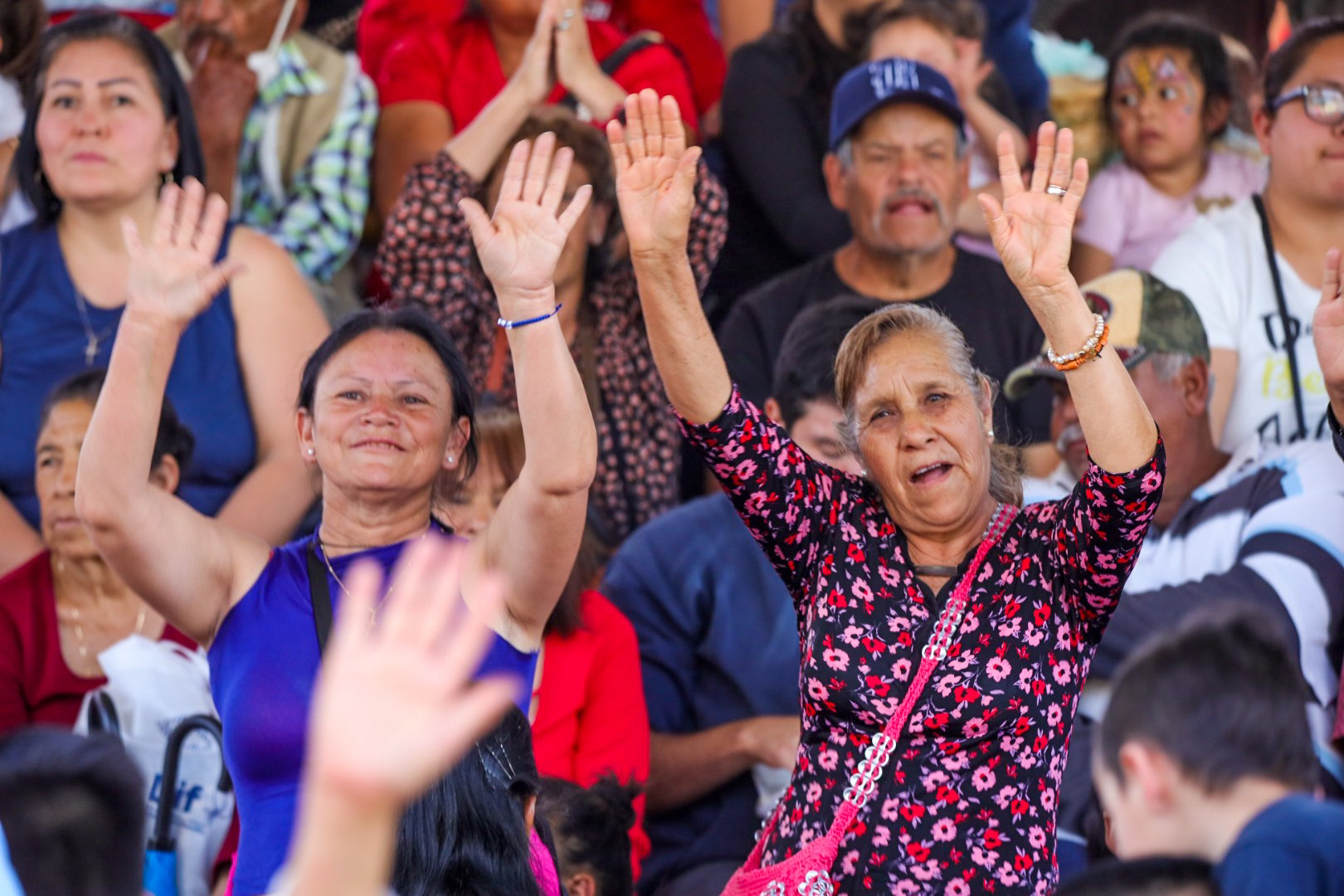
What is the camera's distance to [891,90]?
4.21 metres

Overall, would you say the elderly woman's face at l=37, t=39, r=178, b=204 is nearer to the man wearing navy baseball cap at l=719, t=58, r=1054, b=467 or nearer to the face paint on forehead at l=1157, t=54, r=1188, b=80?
the man wearing navy baseball cap at l=719, t=58, r=1054, b=467

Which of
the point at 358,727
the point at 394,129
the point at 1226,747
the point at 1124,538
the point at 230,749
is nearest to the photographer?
the point at 358,727

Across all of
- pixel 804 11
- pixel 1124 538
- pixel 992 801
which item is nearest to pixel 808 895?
pixel 992 801

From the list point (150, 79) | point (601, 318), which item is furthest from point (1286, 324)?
point (150, 79)

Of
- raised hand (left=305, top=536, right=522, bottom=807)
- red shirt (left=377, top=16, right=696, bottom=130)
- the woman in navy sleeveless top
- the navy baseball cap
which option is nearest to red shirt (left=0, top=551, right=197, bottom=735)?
the woman in navy sleeveless top

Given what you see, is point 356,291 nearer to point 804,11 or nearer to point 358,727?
point 804,11

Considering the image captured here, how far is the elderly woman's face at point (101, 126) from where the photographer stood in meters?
3.82

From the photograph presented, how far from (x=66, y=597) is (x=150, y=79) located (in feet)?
3.85

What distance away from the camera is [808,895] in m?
2.41

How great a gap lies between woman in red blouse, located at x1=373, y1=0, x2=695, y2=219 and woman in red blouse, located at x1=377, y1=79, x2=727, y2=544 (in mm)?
295

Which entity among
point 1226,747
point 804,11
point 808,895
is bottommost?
point 808,895

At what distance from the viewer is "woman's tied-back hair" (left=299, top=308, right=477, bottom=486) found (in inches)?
115

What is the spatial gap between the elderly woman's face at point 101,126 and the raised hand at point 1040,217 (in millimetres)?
2107

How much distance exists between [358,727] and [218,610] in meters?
1.51
